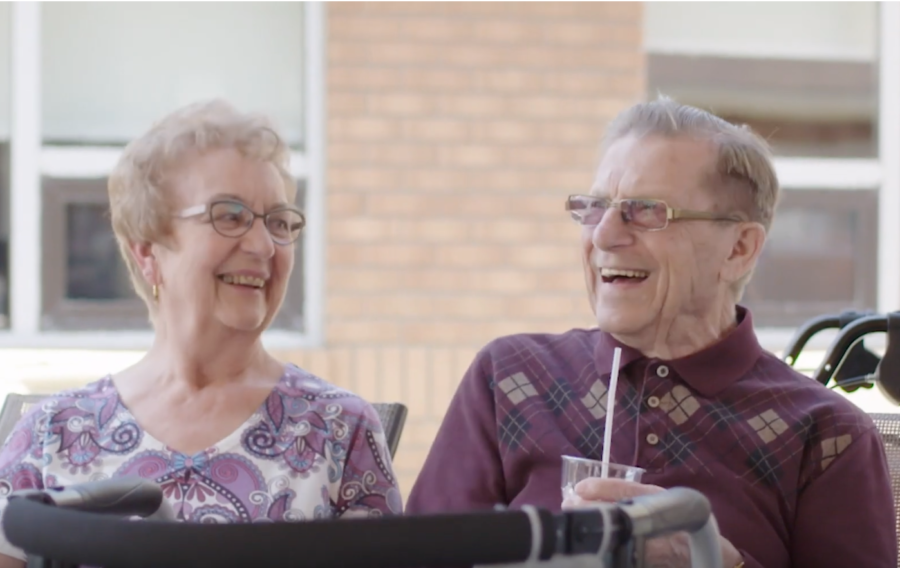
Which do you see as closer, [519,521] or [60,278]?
[519,521]

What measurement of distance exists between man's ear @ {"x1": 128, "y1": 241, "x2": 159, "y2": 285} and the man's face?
0.79m

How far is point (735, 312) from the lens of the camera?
90.4 inches

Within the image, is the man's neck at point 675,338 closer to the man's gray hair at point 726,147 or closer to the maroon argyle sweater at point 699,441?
the maroon argyle sweater at point 699,441

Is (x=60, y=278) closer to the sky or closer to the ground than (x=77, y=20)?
closer to the ground

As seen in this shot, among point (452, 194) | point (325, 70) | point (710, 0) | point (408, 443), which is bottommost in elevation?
point (408, 443)

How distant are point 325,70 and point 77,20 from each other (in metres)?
0.92

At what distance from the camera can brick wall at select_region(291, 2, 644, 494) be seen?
4238mm

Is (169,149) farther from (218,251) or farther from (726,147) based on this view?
(726,147)

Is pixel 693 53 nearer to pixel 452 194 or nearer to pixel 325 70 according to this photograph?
pixel 452 194

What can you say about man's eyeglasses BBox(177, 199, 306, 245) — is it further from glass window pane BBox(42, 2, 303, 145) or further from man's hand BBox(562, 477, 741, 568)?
glass window pane BBox(42, 2, 303, 145)

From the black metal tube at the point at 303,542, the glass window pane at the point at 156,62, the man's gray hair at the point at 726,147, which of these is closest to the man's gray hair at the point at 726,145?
the man's gray hair at the point at 726,147

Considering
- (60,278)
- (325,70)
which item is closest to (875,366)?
(325,70)

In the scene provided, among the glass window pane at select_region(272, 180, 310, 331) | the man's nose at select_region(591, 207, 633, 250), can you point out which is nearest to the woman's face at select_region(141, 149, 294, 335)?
the man's nose at select_region(591, 207, 633, 250)

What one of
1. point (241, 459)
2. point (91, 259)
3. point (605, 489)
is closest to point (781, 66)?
point (91, 259)
